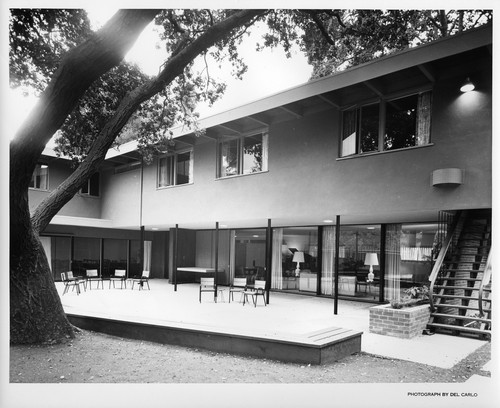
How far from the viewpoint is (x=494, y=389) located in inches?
211

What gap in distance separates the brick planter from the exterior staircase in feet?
1.09

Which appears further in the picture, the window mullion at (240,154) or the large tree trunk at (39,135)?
the window mullion at (240,154)

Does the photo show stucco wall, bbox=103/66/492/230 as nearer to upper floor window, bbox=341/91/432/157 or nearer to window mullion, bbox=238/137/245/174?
upper floor window, bbox=341/91/432/157

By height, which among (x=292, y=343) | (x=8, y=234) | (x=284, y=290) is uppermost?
(x=8, y=234)

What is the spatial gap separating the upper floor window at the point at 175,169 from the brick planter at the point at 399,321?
8.56 meters

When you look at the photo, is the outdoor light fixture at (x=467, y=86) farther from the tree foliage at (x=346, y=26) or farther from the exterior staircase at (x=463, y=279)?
the exterior staircase at (x=463, y=279)

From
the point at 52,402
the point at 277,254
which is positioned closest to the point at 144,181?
the point at 277,254

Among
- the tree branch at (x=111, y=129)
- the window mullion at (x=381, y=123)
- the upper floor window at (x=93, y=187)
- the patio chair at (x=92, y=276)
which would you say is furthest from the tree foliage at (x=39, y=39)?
the upper floor window at (x=93, y=187)

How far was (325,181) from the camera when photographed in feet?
32.6

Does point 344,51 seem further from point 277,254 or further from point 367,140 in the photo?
point 277,254

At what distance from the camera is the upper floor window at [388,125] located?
842 cm

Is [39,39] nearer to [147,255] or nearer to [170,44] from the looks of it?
[170,44]

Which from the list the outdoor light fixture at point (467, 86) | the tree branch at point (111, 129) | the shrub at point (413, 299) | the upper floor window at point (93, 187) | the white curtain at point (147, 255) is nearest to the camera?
the tree branch at point (111, 129)
